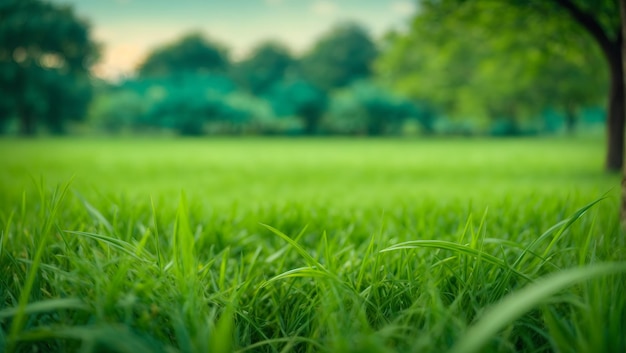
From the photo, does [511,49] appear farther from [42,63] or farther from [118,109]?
[42,63]

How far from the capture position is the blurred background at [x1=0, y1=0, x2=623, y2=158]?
8.78 meters

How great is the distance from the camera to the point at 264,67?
56.5 metres

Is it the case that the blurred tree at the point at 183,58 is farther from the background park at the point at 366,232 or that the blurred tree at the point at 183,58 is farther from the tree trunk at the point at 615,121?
the tree trunk at the point at 615,121

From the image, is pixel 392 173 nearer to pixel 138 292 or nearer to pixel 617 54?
pixel 617 54

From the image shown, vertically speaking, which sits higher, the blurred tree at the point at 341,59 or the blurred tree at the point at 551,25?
the blurred tree at the point at 341,59

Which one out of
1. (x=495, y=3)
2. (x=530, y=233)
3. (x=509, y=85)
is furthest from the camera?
(x=509, y=85)

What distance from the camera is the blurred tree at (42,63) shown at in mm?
32031

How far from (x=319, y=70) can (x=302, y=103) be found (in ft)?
44.3

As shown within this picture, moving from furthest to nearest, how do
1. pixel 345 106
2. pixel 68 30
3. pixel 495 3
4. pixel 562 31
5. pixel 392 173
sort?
pixel 345 106
pixel 68 30
pixel 392 173
pixel 562 31
pixel 495 3

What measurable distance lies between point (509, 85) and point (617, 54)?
16.6 m

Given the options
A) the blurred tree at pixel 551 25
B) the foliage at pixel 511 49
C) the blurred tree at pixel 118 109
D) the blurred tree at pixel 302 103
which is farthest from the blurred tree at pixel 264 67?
the blurred tree at pixel 551 25

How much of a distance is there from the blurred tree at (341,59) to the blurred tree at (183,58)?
41.9ft

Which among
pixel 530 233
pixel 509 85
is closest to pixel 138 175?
pixel 530 233

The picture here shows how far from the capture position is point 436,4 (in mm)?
7691
